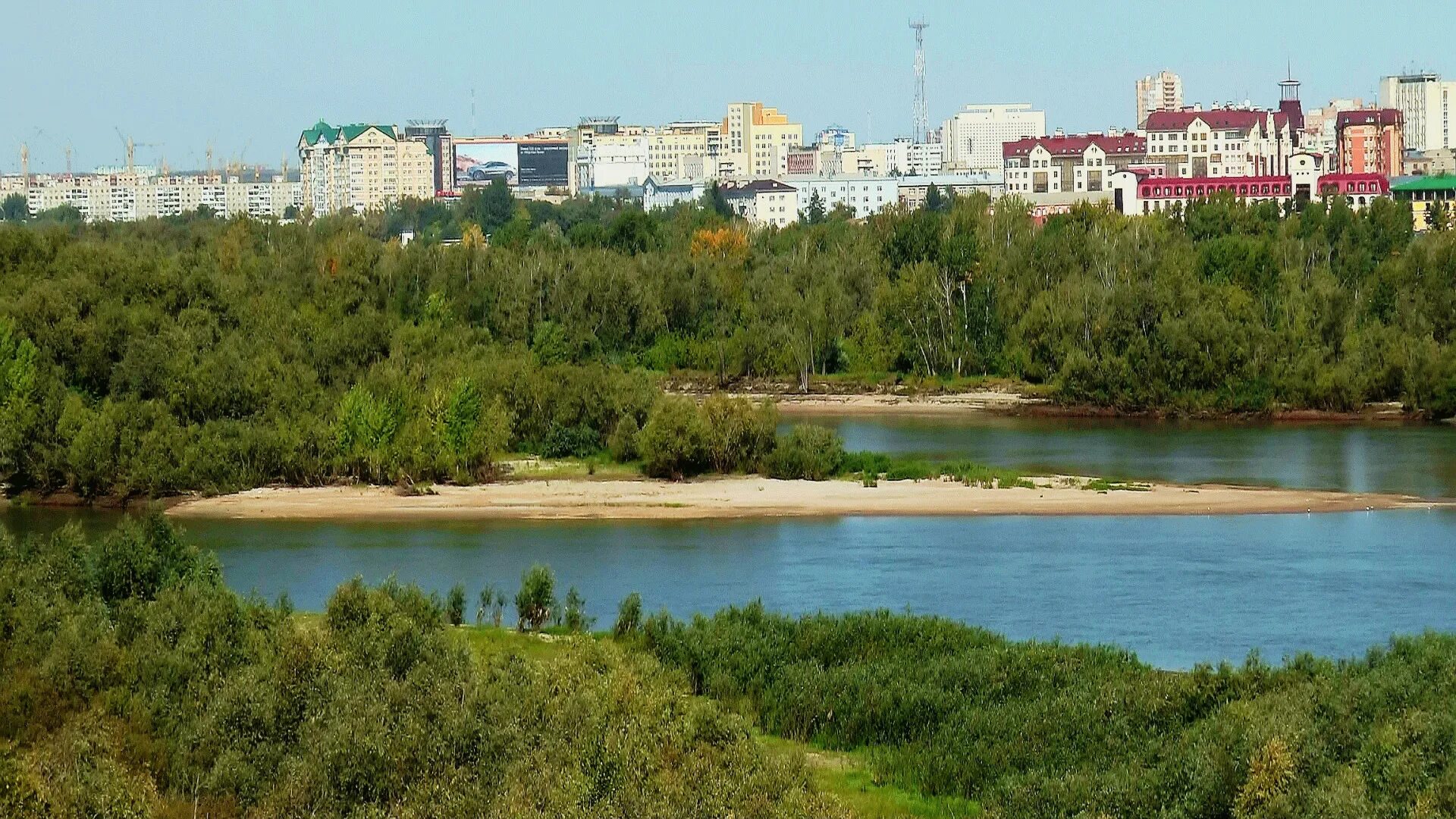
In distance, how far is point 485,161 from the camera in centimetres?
14425

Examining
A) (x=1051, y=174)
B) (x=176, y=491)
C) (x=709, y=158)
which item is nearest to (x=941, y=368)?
(x=176, y=491)

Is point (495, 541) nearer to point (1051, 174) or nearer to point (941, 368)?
point (941, 368)

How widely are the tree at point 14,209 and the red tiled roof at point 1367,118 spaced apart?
72.3 m

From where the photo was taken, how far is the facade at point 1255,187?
→ 258 feet

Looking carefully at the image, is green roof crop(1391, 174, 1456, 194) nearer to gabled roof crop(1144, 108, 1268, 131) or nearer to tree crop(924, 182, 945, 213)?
gabled roof crop(1144, 108, 1268, 131)

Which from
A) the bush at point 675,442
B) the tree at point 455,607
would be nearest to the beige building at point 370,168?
the bush at point 675,442

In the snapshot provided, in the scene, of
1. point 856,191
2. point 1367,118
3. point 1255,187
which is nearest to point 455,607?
point 1255,187

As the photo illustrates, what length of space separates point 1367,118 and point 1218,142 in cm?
680

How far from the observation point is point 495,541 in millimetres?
28328

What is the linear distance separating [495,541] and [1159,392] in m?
19.9

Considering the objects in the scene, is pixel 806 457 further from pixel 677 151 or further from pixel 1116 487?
pixel 677 151

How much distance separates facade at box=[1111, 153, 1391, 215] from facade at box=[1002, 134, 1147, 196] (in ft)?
38.0

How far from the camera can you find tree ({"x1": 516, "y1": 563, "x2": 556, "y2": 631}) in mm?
20875

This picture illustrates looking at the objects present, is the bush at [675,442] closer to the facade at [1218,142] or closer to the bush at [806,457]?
the bush at [806,457]
